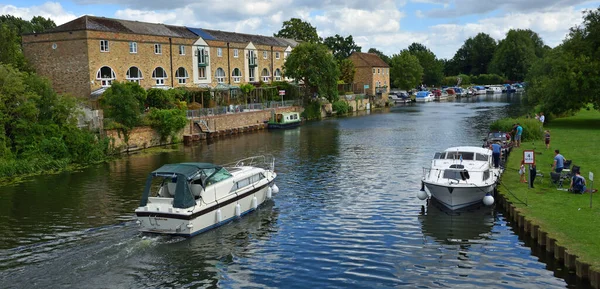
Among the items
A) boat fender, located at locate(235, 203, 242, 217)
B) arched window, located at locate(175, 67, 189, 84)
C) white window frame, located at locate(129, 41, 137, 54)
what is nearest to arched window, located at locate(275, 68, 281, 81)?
arched window, located at locate(175, 67, 189, 84)

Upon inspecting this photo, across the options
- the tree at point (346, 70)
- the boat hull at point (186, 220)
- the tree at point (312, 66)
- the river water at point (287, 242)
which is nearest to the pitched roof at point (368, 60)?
the tree at point (346, 70)

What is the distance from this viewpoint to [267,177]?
1178 inches

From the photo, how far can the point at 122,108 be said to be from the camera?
5222 cm

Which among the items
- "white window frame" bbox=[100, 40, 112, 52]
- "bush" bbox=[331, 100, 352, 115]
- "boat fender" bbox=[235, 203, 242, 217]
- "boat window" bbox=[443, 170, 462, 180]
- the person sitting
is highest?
"white window frame" bbox=[100, 40, 112, 52]

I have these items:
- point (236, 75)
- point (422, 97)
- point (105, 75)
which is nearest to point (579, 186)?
point (105, 75)

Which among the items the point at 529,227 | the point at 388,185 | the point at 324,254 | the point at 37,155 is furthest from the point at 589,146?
the point at 37,155

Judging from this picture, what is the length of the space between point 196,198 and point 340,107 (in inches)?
2808

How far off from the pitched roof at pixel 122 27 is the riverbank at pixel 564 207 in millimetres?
47071

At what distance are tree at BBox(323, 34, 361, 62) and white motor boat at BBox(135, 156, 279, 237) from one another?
124 m

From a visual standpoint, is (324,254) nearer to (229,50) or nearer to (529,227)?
(529,227)

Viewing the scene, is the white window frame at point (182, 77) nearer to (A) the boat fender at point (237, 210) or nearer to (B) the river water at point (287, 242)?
(B) the river water at point (287, 242)

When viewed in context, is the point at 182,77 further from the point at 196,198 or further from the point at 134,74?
the point at 196,198

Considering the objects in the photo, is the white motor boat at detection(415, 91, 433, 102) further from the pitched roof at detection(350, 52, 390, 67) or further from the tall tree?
the tall tree

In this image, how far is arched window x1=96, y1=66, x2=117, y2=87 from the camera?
6299 centimetres
